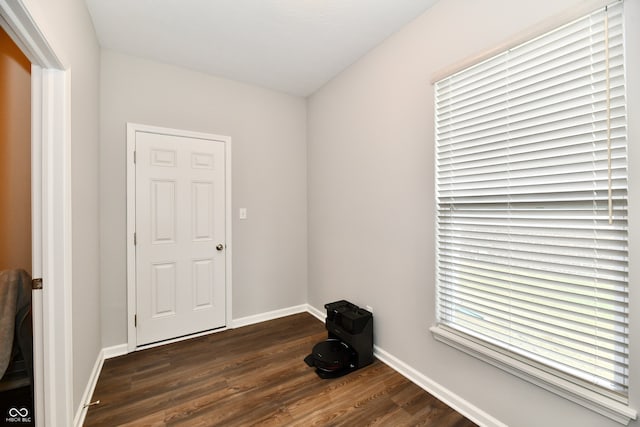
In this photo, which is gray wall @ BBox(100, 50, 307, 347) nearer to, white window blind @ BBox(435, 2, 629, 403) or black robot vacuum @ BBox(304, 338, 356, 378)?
black robot vacuum @ BBox(304, 338, 356, 378)

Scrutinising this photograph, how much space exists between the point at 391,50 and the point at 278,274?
2562mm

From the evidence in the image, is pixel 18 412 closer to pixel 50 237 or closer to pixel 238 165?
pixel 50 237

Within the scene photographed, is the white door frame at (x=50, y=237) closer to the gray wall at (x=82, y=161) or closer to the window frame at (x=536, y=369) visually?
the gray wall at (x=82, y=161)

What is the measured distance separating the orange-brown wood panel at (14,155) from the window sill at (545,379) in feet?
8.71

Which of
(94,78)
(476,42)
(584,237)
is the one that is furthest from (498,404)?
(94,78)

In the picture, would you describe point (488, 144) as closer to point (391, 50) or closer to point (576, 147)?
point (576, 147)

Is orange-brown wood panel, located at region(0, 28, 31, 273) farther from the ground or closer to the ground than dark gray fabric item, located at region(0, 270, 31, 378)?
farther from the ground

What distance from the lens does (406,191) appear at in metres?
2.02

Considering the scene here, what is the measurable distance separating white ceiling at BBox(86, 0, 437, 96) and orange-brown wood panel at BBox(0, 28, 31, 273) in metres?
0.79

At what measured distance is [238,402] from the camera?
5.78 ft

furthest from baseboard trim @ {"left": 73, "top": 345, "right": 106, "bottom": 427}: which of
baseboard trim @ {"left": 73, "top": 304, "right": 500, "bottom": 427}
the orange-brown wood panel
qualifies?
the orange-brown wood panel

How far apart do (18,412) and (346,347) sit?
204 centimetres

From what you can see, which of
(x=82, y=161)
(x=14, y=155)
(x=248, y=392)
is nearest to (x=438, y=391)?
(x=248, y=392)

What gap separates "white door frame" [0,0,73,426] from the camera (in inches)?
51.6
